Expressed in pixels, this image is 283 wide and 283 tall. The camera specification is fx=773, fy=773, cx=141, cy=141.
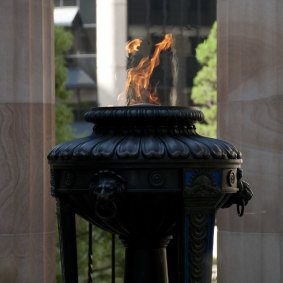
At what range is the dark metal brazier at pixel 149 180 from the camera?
5.25m

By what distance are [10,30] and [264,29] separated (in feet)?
8.98

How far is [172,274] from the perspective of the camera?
20.9 ft

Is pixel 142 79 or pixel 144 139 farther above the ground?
pixel 142 79

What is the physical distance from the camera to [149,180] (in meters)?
5.25

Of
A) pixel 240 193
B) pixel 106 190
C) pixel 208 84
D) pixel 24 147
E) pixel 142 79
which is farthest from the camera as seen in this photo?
pixel 208 84

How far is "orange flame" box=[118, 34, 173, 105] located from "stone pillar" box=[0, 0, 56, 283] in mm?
2371

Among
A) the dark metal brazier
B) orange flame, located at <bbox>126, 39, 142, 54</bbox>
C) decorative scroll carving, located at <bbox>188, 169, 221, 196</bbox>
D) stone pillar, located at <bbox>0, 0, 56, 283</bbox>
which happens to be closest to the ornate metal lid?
the dark metal brazier

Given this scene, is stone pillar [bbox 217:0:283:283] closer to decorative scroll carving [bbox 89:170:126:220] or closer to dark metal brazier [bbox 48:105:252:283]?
dark metal brazier [bbox 48:105:252:283]

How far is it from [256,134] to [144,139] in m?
2.92

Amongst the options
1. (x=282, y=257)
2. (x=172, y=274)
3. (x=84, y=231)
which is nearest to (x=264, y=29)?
(x=282, y=257)

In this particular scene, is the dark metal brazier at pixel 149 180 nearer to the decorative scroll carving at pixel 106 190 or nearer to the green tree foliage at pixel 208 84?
the decorative scroll carving at pixel 106 190

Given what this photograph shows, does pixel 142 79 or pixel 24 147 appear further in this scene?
pixel 24 147

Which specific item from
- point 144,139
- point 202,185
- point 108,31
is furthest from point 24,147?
point 108,31

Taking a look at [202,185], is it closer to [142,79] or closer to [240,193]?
[240,193]
